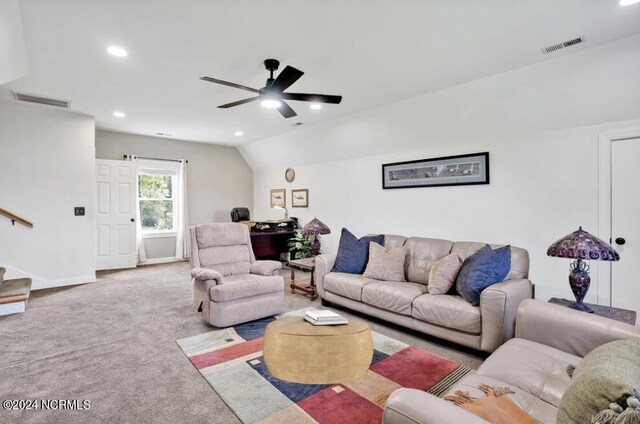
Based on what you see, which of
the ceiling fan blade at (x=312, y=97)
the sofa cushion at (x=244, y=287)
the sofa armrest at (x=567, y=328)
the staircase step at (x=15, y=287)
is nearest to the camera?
the sofa armrest at (x=567, y=328)

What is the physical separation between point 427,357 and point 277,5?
2946 mm

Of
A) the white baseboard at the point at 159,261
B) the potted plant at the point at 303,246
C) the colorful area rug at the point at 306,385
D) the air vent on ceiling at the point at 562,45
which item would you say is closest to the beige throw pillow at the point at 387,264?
the colorful area rug at the point at 306,385

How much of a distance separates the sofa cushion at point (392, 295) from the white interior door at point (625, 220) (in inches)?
73.0

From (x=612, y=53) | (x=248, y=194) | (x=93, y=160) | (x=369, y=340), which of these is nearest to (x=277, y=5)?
(x=369, y=340)

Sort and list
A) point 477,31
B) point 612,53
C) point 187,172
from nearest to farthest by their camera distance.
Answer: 1. point 477,31
2. point 612,53
3. point 187,172

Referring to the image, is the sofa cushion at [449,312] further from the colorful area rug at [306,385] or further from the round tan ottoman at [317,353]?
the round tan ottoman at [317,353]

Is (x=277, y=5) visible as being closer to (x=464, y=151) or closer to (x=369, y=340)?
(x=369, y=340)

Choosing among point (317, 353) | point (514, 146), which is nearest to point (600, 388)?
point (317, 353)

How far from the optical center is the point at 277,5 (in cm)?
227

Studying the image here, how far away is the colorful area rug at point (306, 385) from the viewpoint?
196 cm

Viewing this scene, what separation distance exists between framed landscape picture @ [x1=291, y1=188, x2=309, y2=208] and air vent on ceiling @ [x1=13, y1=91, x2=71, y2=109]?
13.3 ft

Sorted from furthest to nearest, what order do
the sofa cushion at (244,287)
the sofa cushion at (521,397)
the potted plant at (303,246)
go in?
the potted plant at (303,246)
the sofa cushion at (244,287)
the sofa cushion at (521,397)

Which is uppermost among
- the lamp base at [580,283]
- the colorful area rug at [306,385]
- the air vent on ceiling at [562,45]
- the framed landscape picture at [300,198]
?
the air vent on ceiling at [562,45]

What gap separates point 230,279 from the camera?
11.8ft
